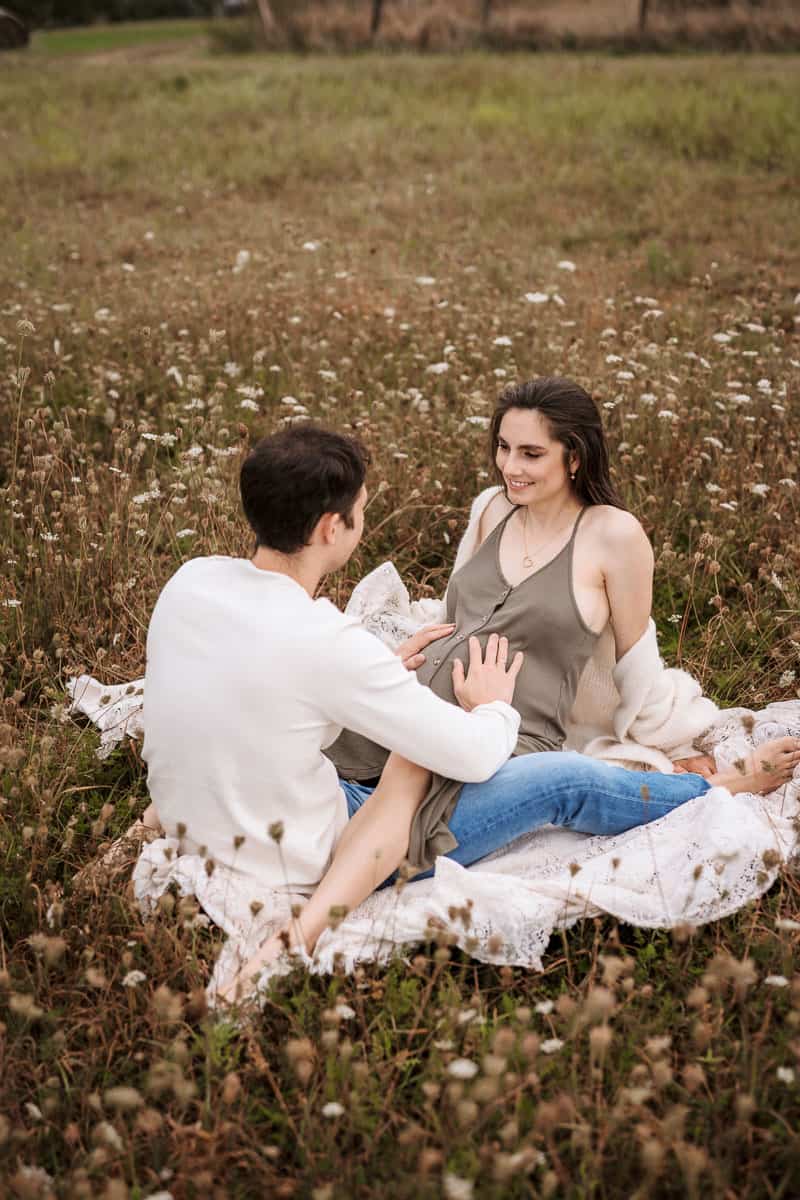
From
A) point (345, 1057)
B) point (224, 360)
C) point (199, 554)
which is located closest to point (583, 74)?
point (224, 360)

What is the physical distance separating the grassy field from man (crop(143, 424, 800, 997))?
0.27 meters

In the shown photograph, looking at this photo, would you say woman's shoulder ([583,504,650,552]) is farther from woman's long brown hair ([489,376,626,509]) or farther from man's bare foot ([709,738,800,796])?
man's bare foot ([709,738,800,796])

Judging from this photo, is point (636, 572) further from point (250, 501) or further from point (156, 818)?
point (156, 818)

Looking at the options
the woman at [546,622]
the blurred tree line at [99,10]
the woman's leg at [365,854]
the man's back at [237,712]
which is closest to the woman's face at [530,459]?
the woman at [546,622]

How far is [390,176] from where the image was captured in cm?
1143

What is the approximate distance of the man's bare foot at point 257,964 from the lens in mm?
2678

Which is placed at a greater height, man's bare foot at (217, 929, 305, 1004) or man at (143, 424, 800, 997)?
man at (143, 424, 800, 997)

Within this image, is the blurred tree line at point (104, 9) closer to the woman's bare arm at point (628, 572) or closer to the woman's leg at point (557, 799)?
the woman's bare arm at point (628, 572)

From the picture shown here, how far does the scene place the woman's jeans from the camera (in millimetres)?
3211

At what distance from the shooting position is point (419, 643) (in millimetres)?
3857

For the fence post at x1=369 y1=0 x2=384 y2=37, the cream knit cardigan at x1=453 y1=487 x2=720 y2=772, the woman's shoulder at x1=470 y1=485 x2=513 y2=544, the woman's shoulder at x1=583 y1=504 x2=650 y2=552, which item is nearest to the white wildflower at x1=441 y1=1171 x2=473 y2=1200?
the cream knit cardigan at x1=453 y1=487 x2=720 y2=772

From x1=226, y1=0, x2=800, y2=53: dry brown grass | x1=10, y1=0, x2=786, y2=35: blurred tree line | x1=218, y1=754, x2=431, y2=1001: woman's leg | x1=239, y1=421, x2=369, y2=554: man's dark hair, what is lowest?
x1=218, y1=754, x2=431, y2=1001: woman's leg

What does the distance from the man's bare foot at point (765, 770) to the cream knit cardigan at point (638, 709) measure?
1.09ft

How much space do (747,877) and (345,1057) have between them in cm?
131
